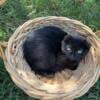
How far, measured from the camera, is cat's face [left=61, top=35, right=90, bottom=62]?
2.58 m

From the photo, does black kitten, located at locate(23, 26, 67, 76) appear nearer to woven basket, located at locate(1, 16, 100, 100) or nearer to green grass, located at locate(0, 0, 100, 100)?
woven basket, located at locate(1, 16, 100, 100)

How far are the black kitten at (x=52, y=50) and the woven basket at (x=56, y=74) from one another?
6cm

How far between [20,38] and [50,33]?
0.65ft

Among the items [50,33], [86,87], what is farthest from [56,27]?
[86,87]

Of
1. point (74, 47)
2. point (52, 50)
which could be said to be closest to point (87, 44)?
point (74, 47)

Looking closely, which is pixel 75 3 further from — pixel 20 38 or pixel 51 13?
pixel 20 38

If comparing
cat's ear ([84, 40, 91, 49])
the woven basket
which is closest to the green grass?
the woven basket

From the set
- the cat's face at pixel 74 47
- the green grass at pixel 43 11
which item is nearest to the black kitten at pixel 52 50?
the cat's face at pixel 74 47

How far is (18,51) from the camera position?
2707 millimetres

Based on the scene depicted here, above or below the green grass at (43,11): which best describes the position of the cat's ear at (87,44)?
above

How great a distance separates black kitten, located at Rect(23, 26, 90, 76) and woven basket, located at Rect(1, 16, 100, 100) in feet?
0.18

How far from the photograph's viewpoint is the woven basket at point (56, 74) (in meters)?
2.50

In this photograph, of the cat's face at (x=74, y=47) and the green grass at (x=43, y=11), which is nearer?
the cat's face at (x=74, y=47)

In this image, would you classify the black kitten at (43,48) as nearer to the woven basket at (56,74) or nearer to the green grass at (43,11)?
the woven basket at (56,74)
